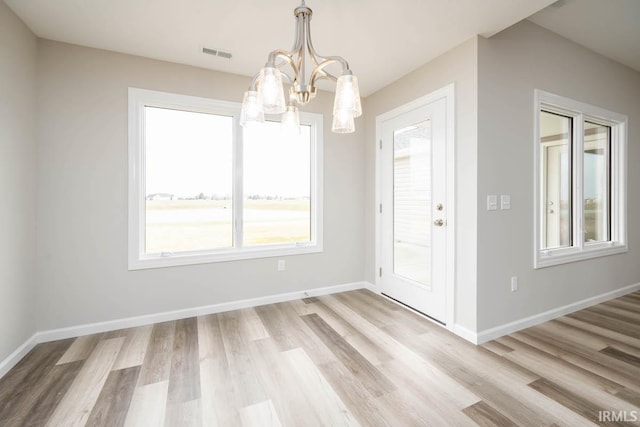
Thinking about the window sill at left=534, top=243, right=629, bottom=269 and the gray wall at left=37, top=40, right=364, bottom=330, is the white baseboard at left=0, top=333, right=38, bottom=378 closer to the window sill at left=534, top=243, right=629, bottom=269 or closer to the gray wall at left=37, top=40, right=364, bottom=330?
the gray wall at left=37, top=40, right=364, bottom=330

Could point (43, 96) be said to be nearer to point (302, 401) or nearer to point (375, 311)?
point (302, 401)

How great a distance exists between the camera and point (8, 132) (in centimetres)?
199

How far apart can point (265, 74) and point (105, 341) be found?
103 inches

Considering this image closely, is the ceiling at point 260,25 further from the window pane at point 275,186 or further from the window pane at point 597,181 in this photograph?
the window pane at point 597,181

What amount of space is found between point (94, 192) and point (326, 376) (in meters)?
2.54

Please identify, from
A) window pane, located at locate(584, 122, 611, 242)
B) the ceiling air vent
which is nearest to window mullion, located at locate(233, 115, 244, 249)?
the ceiling air vent

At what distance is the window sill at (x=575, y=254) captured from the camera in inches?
107

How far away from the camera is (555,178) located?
Answer: 3.04 metres

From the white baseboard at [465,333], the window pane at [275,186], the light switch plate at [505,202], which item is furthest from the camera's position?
the window pane at [275,186]

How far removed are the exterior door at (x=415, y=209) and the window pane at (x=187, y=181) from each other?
1875 millimetres

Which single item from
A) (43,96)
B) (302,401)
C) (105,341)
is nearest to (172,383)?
(302,401)

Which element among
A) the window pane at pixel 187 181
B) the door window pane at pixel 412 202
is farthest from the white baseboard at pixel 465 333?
the window pane at pixel 187 181

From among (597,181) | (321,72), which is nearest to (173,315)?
(321,72)

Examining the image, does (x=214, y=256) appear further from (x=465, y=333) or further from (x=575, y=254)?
(x=575, y=254)
